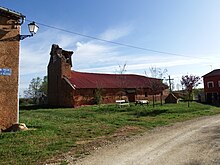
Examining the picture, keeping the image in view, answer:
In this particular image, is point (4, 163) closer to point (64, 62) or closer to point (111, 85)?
point (64, 62)

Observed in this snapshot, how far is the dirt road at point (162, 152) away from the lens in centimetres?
701

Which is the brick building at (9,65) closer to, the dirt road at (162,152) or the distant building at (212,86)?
the dirt road at (162,152)

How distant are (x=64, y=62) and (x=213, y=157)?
31119mm

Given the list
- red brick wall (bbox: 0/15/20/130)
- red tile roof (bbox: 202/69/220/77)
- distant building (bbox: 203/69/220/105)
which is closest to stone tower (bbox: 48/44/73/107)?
red brick wall (bbox: 0/15/20/130)

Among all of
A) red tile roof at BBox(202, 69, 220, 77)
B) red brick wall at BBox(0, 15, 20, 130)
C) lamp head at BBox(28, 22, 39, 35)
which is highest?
red tile roof at BBox(202, 69, 220, 77)

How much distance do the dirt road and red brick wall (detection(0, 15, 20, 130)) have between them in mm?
5359

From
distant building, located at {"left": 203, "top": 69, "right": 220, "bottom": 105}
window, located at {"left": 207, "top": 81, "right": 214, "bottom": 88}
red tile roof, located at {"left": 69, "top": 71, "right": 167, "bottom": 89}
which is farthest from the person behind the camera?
window, located at {"left": 207, "top": 81, "right": 214, "bottom": 88}

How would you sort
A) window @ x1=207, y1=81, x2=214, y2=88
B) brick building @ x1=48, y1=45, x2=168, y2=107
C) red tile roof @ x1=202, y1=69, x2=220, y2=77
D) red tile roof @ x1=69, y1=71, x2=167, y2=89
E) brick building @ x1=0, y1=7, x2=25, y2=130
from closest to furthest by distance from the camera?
1. brick building @ x1=0, y1=7, x2=25, y2=130
2. brick building @ x1=48, y1=45, x2=168, y2=107
3. red tile roof @ x1=69, y1=71, x2=167, y2=89
4. red tile roof @ x1=202, y1=69, x2=220, y2=77
5. window @ x1=207, y1=81, x2=214, y2=88

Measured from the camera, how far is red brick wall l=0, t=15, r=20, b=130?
11648 mm

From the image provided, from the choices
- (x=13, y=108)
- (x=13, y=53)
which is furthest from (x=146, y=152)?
(x=13, y=53)

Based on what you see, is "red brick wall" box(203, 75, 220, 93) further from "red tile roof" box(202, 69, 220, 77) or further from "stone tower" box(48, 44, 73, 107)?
"stone tower" box(48, 44, 73, 107)

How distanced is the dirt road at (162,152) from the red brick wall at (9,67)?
536 centimetres

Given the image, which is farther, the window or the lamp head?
the window

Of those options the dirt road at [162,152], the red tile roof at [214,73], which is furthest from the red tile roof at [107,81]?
the dirt road at [162,152]
